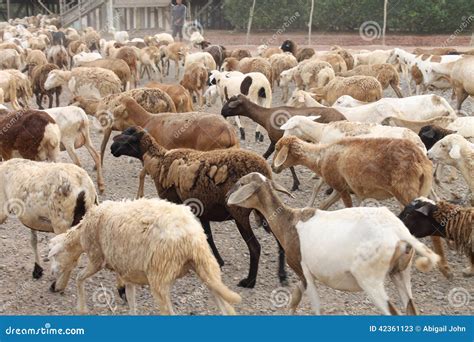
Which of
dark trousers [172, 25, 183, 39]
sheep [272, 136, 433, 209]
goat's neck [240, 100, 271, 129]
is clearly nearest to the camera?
sheep [272, 136, 433, 209]

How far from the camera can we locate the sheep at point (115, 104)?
986cm

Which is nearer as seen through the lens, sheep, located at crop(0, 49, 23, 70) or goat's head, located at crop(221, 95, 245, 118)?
goat's head, located at crop(221, 95, 245, 118)

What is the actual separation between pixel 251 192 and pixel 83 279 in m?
1.59

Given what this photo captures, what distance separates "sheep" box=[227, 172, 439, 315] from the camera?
4684 mm

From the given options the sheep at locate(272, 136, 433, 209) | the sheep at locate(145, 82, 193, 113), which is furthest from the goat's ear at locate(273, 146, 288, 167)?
the sheep at locate(145, 82, 193, 113)

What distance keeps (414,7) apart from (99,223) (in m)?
28.8

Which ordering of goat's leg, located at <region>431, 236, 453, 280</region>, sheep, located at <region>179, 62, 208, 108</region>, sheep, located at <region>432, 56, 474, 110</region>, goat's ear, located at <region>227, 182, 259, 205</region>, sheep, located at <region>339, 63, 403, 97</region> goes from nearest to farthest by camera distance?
goat's ear, located at <region>227, 182, 259, 205</region> → goat's leg, located at <region>431, 236, 453, 280</region> → sheep, located at <region>432, 56, 474, 110</region> → sheep, located at <region>339, 63, 403, 97</region> → sheep, located at <region>179, 62, 208, 108</region>

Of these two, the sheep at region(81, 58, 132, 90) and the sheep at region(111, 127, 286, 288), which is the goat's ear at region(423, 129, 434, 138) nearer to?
the sheep at region(111, 127, 286, 288)

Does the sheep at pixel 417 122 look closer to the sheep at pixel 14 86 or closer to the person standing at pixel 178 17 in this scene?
the sheep at pixel 14 86

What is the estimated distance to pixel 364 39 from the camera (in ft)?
99.8

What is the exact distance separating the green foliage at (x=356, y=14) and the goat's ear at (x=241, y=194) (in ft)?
84.4

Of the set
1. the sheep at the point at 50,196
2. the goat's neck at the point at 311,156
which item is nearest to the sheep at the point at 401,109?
the goat's neck at the point at 311,156

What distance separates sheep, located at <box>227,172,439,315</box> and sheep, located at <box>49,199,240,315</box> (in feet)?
2.24

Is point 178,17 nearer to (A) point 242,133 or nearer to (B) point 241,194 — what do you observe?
(A) point 242,133
